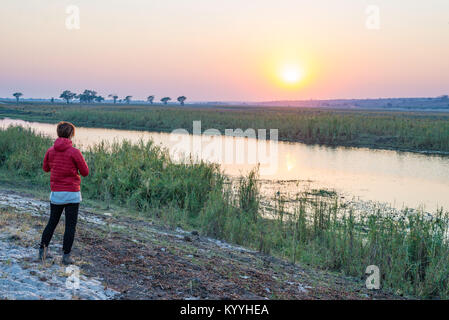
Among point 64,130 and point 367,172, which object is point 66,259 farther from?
point 367,172

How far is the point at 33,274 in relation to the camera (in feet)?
14.8

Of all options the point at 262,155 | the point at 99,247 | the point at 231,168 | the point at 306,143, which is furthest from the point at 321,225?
the point at 306,143

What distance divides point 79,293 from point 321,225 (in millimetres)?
5581

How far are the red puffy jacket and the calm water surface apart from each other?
8.24m

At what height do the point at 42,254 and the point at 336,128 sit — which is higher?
the point at 336,128

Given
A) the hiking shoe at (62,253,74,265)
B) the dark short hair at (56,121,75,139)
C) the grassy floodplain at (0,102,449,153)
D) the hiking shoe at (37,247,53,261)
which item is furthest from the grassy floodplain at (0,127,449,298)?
the grassy floodplain at (0,102,449,153)

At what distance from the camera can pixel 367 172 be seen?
17.5 m

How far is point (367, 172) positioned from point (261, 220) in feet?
31.6

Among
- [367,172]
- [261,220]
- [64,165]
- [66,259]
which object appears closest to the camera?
[64,165]

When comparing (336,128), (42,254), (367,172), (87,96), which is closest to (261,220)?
(42,254)

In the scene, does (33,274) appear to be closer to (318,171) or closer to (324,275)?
(324,275)

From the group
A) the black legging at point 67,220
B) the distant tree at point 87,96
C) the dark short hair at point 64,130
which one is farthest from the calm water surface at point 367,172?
the distant tree at point 87,96

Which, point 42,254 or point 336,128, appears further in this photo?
point 336,128

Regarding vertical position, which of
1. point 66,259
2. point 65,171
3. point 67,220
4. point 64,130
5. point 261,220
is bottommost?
point 261,220
